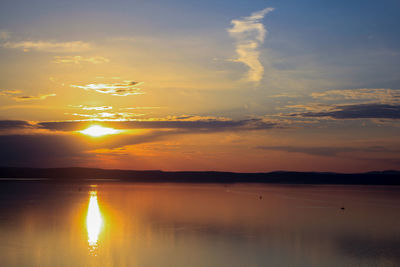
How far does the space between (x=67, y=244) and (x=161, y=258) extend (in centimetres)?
725

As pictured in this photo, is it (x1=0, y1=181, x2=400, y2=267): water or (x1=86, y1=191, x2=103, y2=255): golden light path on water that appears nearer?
(x1=0, y1=181, x2=400, y2=267): water

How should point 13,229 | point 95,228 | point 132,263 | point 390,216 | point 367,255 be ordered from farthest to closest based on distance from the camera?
1. point 390,216
2. point 95,228
3. point 13,229
4. point 367,255
5. point 132,263

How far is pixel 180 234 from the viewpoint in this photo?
1259 inches

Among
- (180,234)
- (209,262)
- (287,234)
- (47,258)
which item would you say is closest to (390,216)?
(287,234)

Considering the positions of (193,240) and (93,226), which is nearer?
(193,240)

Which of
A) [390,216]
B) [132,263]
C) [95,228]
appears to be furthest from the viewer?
[390,216]

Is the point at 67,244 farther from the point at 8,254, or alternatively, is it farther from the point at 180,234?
the point at 180,234

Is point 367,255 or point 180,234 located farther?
point 180,234

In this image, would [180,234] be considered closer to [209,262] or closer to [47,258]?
[209,262]

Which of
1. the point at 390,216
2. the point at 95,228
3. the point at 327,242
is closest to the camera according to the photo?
the point at 327,242

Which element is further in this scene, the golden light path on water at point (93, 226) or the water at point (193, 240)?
the golden light path on water at point (93, 226)

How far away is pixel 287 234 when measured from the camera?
33688 mm

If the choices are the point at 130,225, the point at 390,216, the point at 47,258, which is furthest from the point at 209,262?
the point at 390,216

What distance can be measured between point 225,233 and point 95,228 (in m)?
10.8
